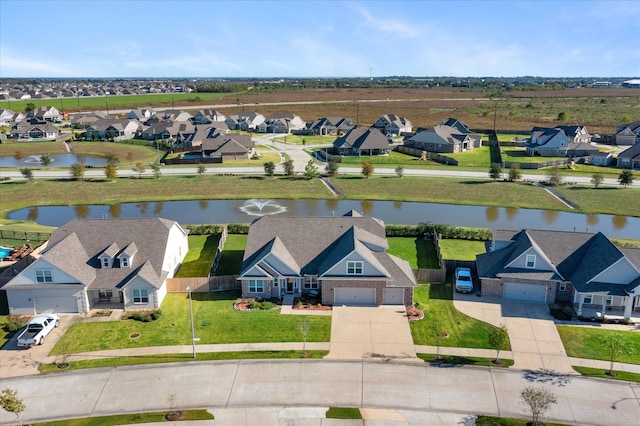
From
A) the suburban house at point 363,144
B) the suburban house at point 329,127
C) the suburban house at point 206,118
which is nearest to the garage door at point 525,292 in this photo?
the suburban house at point 363,144

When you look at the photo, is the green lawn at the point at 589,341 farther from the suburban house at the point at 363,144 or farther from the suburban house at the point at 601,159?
the suburban house at the point at 363,144

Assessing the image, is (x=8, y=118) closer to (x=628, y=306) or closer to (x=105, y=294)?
(x=105, y=294)

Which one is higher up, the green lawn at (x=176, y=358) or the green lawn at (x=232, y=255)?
the green lawn at (x=232, y=255)

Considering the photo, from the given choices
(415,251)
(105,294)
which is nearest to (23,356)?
(105,294)

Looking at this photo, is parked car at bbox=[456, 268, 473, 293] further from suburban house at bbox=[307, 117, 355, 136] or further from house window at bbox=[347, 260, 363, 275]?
suburban house at bbox=[307, 117, 355, 136]

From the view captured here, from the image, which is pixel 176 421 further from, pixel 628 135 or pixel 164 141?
pixel 628 135

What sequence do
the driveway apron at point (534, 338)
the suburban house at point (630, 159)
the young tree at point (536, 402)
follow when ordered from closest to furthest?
the young tree at point (536, 402) < the driveway apron at point (534, 338) < the suburban house at point (630, 159)

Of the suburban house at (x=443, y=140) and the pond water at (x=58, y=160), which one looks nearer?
the pond water at (x=58, y=160)
